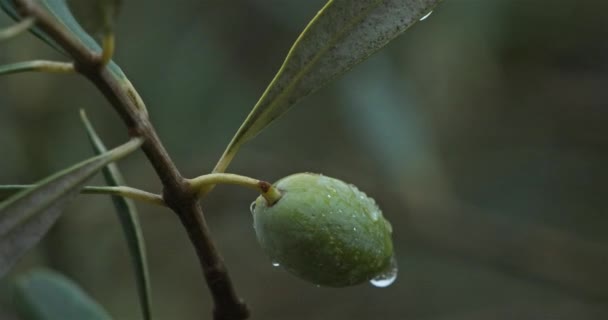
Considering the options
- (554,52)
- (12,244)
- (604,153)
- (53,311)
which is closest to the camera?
(12,244)

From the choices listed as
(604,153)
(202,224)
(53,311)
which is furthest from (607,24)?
(202,224)

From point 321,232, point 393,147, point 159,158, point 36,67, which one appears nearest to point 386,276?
point 321,232

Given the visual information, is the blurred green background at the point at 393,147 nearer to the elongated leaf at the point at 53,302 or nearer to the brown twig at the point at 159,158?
the elongated leaf at the point at 53,302

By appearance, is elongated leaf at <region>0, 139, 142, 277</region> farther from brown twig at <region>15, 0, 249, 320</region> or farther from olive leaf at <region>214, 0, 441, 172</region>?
olive leaf at <region>214, 0, 441, 172</region>

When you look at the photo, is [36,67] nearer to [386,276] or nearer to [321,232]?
[321,232]

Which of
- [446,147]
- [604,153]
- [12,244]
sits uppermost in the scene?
[12,244]

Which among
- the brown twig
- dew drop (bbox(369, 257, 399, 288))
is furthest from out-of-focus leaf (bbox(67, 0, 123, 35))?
dew drop (bbox(369, 257, 399, 288))

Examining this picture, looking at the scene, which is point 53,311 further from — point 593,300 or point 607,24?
point 607,24
